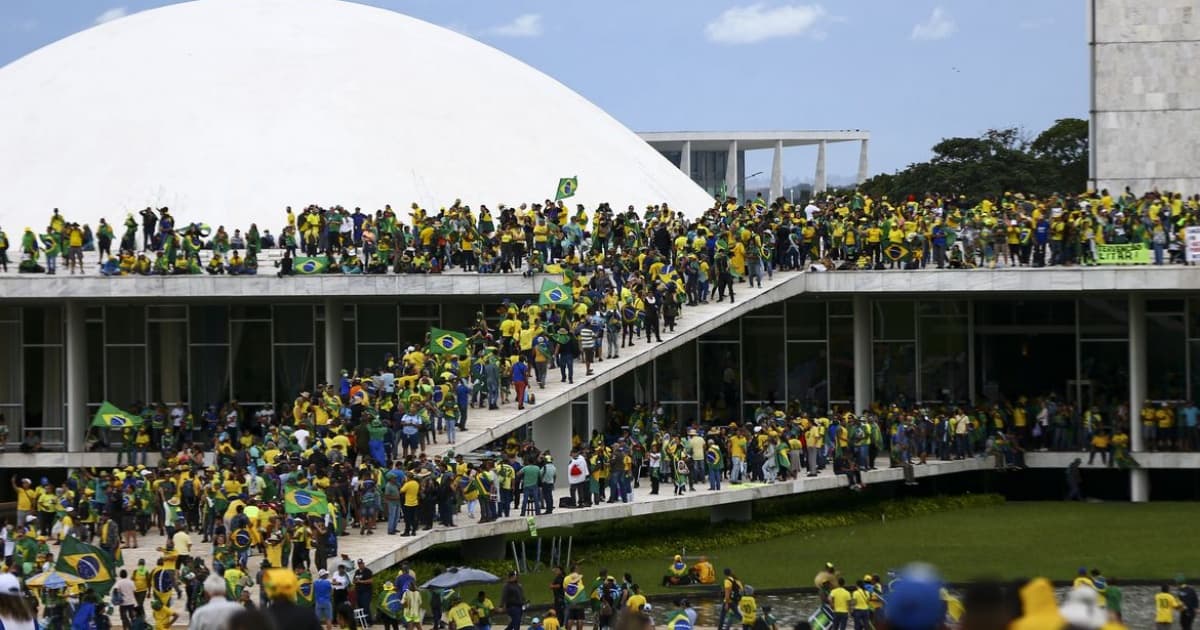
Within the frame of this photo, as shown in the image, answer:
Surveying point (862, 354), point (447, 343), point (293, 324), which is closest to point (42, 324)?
point (293, 324)

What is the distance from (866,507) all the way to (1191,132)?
44.7 ft

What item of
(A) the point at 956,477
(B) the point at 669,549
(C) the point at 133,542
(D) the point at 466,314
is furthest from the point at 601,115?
(C) the point at 133,542

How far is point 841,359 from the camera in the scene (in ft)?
131

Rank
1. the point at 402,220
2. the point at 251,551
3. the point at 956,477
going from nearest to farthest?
the point at 251,551 → the point at 956,477 → the point at 402,220

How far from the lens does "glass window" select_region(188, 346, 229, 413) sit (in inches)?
1571

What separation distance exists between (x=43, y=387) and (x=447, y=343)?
42.7 feet

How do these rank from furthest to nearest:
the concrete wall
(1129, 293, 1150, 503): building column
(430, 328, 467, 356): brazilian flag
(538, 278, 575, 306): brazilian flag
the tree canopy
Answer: the tree canopy
the concrete wall
(1129, 293, 1150, 503): building column
(538, 278, 575, 306): brazilian flag
(430, 328, 467, 356): brazilian flag

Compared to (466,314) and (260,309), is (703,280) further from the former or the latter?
(260,309)

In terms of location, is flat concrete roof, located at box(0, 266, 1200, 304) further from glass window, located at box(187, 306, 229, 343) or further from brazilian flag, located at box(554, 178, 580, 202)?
brazilian flag, located at box(554, 178, 580, 202)

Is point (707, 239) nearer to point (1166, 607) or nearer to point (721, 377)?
point (721, 377)

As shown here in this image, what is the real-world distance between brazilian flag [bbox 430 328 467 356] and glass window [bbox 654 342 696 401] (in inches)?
379

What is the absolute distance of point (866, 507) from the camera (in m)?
34.7

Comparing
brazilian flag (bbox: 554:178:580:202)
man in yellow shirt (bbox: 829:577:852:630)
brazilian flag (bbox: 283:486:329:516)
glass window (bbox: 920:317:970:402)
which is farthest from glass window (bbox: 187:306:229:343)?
man in yellow shirt (bbox: 829:577:852:630)

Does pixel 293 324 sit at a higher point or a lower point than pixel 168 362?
higher
